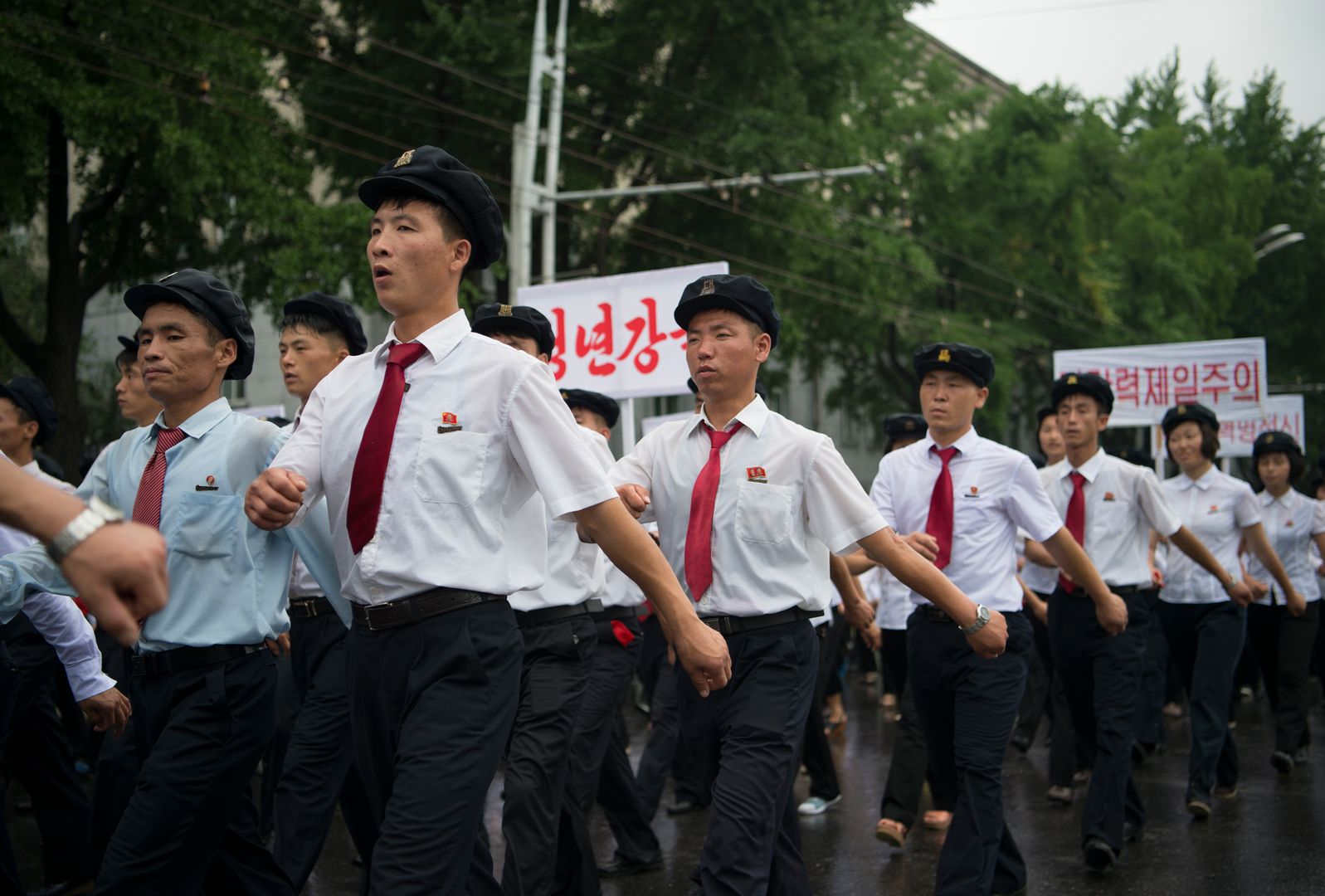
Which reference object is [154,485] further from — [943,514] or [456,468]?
[943,514]

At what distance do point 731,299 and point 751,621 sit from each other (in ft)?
3.91

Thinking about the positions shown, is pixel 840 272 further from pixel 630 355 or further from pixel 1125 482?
pixel 1125 482

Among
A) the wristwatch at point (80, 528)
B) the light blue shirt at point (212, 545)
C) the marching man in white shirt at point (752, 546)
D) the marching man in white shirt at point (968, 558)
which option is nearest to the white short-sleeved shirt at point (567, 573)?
the marching man in white shirt at point (752, 546)

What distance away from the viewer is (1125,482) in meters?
8.62

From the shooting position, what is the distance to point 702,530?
522cm

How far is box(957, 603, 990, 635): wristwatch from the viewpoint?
219 inches

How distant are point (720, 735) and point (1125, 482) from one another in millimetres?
4453

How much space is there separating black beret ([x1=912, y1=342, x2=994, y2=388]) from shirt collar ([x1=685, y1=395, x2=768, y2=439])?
175 cm

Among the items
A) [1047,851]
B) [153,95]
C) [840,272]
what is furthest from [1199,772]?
[840,272]

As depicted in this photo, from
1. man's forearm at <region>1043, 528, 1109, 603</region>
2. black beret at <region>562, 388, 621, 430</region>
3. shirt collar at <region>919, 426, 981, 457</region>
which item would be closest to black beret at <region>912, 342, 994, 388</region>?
shirt collar at <region>919, 426, 981, 457</region>

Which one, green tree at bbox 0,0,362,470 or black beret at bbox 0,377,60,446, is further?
green tree at bbox 0,0,362,470

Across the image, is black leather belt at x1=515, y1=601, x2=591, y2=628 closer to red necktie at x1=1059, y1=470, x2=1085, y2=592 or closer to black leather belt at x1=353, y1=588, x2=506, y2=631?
black leather belt at x1=353, y1=588, x2=506, y2=631

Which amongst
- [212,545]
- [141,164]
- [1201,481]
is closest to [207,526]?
[212,545]

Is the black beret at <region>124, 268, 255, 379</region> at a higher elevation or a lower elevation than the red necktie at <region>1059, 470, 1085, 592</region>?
higher
